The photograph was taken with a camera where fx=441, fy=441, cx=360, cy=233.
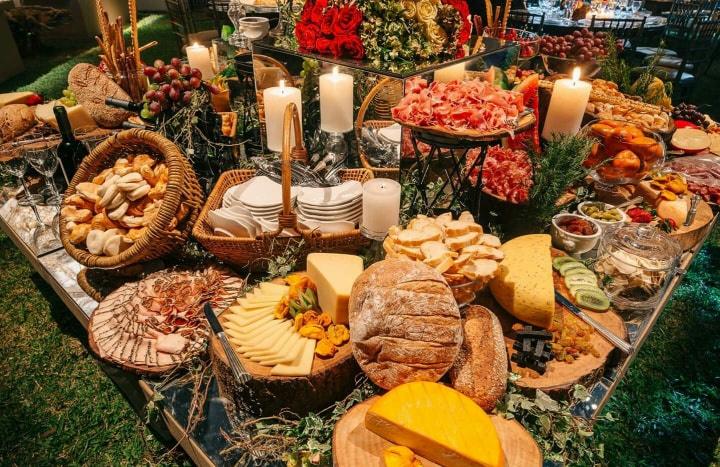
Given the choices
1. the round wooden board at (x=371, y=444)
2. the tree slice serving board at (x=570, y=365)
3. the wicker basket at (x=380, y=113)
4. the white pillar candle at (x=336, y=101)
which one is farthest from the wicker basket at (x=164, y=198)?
the tree slice serving board at (x=570, y=365)

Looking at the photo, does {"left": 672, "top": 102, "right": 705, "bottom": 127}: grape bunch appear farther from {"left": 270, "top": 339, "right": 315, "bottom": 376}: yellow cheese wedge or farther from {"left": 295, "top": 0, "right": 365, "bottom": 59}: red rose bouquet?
{"left": 270, "top": 339, "right": 315, "bottom": 376}: yellow cheese wedge

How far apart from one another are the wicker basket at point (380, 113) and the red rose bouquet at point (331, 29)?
20cm

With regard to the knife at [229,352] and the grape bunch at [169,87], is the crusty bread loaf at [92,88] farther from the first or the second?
the knife at [229,352]

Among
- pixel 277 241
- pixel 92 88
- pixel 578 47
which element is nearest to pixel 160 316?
pixel 277 241

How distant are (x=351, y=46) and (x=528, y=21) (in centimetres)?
449

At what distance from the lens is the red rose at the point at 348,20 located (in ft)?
6.53

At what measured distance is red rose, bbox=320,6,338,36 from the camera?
2.04 m

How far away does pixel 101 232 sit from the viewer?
186cm

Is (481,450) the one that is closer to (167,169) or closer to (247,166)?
(167,169)

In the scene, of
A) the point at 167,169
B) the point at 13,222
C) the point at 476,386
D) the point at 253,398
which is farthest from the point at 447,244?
the point at 13,222

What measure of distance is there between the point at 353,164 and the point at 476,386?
1444 mm

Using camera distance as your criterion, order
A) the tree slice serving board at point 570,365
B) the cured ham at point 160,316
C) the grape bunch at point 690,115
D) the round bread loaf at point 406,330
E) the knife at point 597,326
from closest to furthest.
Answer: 1. the round bread loaf at point 406,330
2. the tree slice serving board at point 570,365
3. the knife at point 597,326
4. the cured ham at point 160,316
5. the grape bunch at point 690,115

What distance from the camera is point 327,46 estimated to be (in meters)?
2.11

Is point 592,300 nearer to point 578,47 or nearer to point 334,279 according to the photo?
point 334,279
